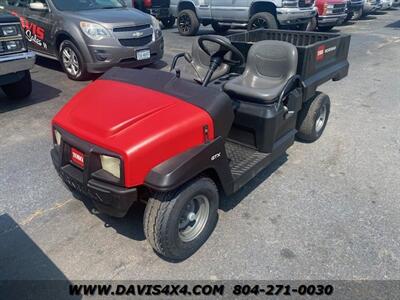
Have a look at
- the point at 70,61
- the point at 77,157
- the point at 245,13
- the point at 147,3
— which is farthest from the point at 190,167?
the point at 147,3

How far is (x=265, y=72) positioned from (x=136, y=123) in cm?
195

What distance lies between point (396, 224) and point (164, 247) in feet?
6.41

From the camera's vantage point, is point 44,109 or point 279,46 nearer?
point 279,46

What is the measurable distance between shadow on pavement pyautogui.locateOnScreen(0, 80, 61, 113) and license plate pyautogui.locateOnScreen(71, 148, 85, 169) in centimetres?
349

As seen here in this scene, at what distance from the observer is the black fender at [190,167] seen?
6.92 ft

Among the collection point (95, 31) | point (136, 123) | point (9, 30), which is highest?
point (9, 30)

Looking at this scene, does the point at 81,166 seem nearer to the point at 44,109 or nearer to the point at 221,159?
the point at 221,159

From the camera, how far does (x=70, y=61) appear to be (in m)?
6.47

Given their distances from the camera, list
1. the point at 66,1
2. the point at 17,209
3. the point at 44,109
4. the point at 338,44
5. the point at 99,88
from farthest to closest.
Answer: the point at 66,1, the point at 44,109, the point at 338,44, the point at 17,209, the point at 99,88

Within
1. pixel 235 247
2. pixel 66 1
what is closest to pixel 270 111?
pixel 235 247

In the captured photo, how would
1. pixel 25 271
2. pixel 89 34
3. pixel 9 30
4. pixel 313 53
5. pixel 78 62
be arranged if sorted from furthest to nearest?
pixel 78 62, pixel 89 34, pixel 9 30, pixel 313 53, pixel 25 271

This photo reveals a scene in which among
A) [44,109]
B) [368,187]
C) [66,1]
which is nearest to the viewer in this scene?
[368,187]

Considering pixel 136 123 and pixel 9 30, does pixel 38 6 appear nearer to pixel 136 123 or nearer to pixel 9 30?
pixel 9 30

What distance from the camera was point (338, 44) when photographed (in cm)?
422
